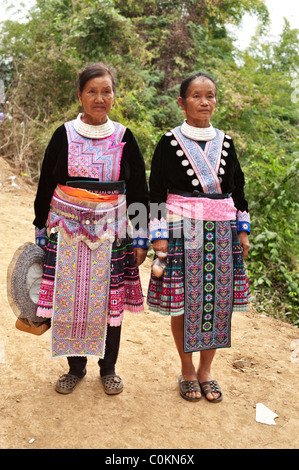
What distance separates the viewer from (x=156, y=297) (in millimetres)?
2439

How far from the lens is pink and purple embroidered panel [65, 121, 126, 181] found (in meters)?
2.21

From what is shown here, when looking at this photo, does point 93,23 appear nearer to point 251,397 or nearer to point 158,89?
point 158,89

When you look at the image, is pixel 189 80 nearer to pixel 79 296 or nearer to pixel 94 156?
pixel 94 156

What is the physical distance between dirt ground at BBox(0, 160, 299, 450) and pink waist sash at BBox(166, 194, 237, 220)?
1083 millimetres

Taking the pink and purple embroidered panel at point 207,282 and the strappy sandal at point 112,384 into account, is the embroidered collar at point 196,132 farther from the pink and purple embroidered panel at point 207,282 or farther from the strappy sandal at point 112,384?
the strappy sandal at point 112,384

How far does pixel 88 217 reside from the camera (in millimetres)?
2250

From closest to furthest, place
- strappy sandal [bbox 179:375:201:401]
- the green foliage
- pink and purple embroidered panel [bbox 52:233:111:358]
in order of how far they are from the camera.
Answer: pink and purple embroidered panel [bbox 52:233:111:358] → strappy sandal [bbox 179:375:201:401] → the green foliage

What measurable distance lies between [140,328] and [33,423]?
142 cm

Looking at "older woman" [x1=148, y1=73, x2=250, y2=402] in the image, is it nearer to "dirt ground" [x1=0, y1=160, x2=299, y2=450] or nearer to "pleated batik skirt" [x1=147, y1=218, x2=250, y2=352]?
"pleated batik skirt" [x1=147, y1=218, x2=250, y2=352]

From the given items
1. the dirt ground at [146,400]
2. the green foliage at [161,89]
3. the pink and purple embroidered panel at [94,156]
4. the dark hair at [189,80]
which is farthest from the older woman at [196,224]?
the green foliage at [161,89]

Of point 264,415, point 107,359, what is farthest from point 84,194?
point 264,415

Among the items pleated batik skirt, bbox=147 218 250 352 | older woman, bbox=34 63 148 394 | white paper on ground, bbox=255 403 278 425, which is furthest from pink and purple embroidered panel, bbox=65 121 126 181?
white paper on ground, bbox=255 403 278 425

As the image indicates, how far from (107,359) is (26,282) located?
698mm
